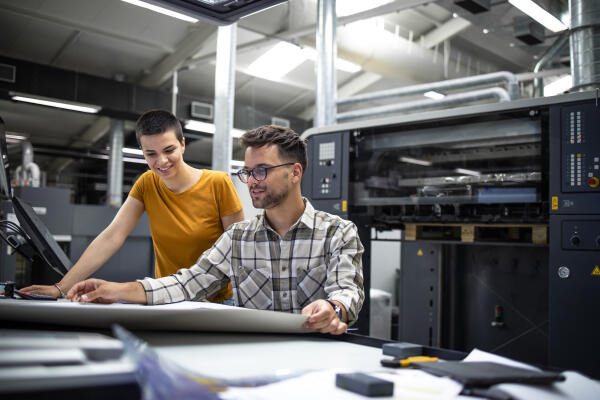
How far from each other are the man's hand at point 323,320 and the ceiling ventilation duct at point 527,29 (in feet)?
16.5

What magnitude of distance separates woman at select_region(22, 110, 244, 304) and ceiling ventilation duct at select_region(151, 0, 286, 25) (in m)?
0.57

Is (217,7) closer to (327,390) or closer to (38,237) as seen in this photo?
(38,237)

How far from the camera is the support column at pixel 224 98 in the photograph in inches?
142

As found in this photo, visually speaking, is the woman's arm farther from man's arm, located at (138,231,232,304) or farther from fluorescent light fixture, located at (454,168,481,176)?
fluorescent light fixture, located at (454,168,481,176)

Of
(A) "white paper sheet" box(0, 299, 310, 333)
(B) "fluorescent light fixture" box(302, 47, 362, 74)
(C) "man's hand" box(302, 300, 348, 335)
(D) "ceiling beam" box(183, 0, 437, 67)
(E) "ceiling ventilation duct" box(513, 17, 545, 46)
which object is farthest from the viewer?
(B) "fluorescent light fixture" box(302, 47, 362, 74)

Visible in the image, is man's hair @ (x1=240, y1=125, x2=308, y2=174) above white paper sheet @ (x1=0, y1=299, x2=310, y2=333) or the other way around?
above

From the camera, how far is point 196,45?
24.1 feet

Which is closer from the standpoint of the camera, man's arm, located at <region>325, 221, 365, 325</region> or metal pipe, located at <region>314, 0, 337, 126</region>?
man's arm, located at <region>325, 221, 365, 325</region>

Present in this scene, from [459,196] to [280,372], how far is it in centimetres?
243

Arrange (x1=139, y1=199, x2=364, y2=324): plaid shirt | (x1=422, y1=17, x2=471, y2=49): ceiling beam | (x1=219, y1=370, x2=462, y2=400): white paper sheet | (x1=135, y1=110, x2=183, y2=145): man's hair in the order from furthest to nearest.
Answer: (x1=422, y1=17, x2=471, y2=49): ceiling beam
(x1=135, y1=110, x2=183, y2=145): man's hair
(x1=139, y1=199, x2=364, y2=324): plaid shirt
(x1=219, y1=370, x2=462, y2=400): white paper sheet

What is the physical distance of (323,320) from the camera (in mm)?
1168

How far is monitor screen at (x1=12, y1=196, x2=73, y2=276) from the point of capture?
1.76m

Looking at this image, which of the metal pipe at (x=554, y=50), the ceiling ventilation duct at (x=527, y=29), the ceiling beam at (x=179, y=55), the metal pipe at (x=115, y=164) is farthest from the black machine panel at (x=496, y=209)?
the metal pipe at (x=115, y=164)

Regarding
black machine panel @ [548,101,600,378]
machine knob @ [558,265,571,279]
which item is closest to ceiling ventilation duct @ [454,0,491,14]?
black machine panel @ [548,101,600,378]
